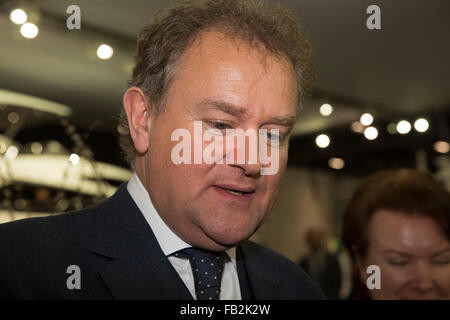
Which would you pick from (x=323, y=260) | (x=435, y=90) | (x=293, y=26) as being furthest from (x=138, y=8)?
(x=323, y=260)

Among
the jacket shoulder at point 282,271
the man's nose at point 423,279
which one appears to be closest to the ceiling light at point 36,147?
the jacket shoulder at point 282,271

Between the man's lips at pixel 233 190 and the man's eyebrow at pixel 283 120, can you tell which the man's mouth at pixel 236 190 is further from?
the man's eyebrow at pixel 283 120

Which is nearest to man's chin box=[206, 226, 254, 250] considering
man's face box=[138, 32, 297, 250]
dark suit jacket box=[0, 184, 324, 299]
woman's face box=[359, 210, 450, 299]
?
man's face box=[138, 32, 297, 250]

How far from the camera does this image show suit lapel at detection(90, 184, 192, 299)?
0.93 meters

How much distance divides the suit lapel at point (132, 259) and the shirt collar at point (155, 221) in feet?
0.05

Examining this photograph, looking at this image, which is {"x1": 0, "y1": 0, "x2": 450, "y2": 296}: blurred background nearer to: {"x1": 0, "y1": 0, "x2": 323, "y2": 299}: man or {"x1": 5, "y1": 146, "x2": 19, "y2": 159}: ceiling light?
{"x1": 5, "y1": 146, "x2": 19, "y2": 159}: ceiling light

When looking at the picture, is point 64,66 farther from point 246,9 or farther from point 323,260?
point 323,260

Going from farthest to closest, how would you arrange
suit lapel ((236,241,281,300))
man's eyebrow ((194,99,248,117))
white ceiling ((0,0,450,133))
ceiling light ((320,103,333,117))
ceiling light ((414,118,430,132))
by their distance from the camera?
1. ceiling light ((414,118,430,132))
2. ceiling light ((320,103,333,117))
3. white ceiling ((0,0,450,133))
4. suit lapel ((236,241,281,300))
5. man's eyebrow ((194,99,248,117))

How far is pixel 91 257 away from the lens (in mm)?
968

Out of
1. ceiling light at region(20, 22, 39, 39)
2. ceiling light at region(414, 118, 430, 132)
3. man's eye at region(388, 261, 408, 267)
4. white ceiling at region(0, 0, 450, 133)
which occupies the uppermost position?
ceiling light at region(20, 22, 39, 39)

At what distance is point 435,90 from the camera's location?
1688 millimetres

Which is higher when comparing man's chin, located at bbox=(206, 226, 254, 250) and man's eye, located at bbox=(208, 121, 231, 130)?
man's eye, located at bbox=(208, 121, 231, 130)

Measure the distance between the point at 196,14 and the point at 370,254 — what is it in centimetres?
89

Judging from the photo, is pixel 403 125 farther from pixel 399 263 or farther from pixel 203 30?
pixel 203 30
